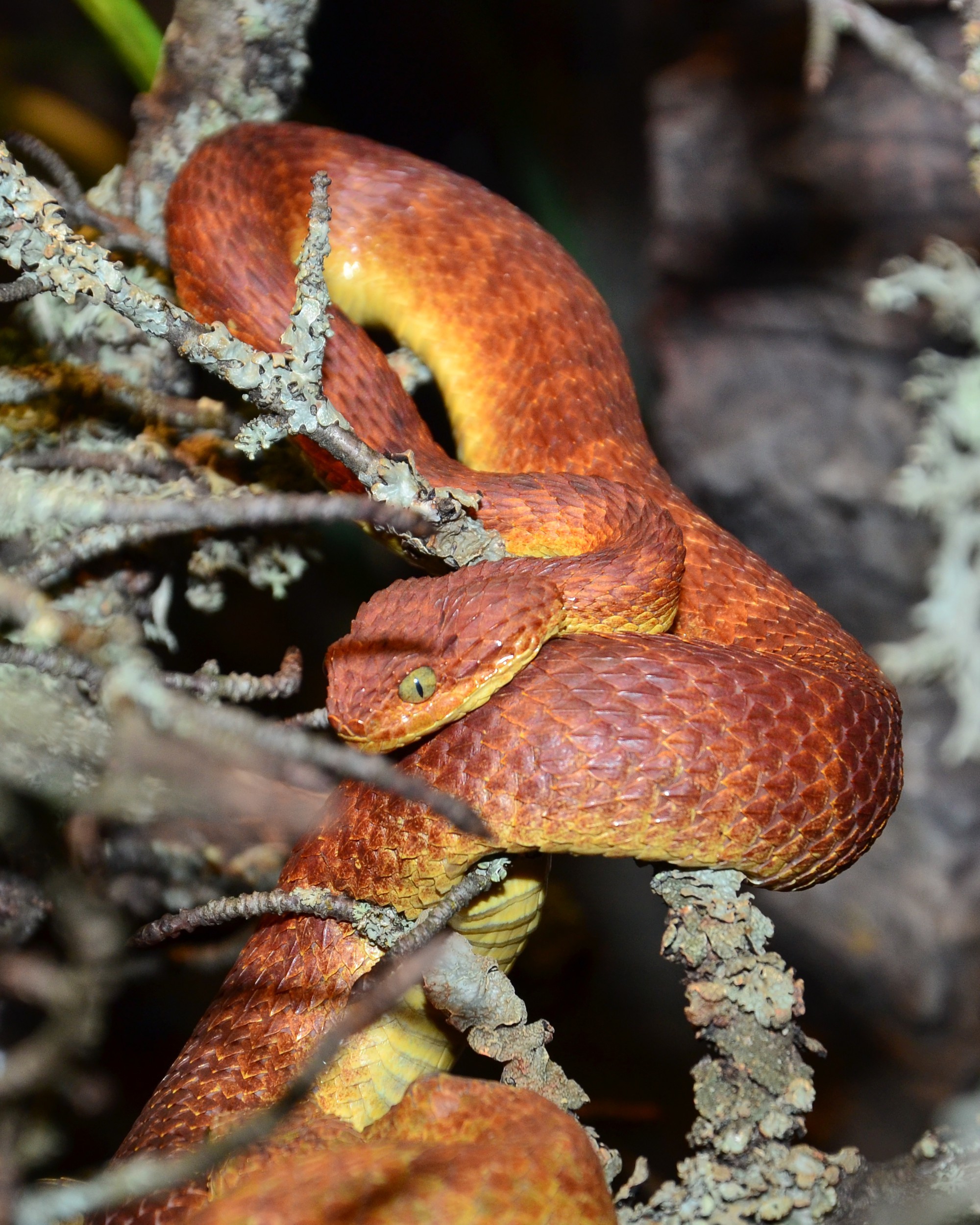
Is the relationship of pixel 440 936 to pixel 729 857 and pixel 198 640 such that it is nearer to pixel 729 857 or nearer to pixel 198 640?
pixel 729 857

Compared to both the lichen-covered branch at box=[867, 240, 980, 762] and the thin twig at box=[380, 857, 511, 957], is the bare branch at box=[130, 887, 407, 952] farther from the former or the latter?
the lichen-covered branch at box=[867, 240, 980, 762]

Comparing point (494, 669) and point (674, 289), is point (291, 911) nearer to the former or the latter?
point (494, 669)

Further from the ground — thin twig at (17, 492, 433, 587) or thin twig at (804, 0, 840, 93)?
thin twig at (804, 0, 840, 93)

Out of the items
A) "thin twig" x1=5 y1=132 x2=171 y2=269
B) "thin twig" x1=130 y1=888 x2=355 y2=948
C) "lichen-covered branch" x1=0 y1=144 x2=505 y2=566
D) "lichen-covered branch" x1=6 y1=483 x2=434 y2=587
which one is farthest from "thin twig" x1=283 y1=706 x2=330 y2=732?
"thin twig" x1=5 y1=132 x2=171 y2=269

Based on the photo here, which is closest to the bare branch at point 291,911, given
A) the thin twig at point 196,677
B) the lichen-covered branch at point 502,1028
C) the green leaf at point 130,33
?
the lichen-covered branch at point 502,1028

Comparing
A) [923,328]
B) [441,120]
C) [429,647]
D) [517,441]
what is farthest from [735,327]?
[429,647]

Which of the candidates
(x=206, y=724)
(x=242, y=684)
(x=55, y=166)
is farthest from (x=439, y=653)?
(x=55, y=166)
